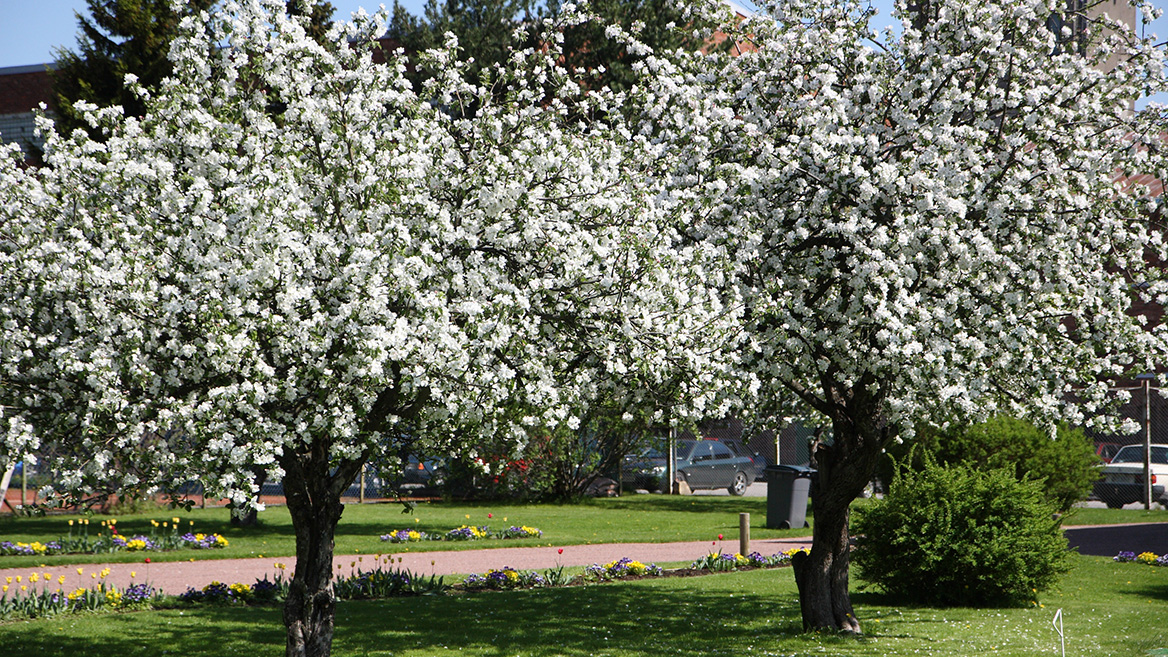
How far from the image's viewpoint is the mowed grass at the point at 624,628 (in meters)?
8.43

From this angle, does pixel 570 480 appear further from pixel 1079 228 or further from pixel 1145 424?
pixel 1079 228

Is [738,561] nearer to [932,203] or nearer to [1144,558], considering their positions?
[1144,558]

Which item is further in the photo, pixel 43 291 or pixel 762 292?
pixel 762 292

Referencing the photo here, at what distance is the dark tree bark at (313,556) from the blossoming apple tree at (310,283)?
2 centimetres

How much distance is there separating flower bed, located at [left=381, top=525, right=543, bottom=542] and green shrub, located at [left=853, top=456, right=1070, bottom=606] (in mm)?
7018

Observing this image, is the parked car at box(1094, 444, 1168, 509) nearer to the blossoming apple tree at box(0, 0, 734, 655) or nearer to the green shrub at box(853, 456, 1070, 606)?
the green shrub at box(853, 456, 1070, 606)

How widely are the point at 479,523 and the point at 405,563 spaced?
5.79 metres

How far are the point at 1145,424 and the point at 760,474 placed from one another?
11.5m

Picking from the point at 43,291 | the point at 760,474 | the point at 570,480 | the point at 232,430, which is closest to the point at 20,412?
the point at 43,291

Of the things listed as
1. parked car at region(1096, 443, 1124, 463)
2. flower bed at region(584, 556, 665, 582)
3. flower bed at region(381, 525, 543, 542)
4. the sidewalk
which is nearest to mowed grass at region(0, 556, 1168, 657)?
flower bed at region(584, 556, 665, 582)

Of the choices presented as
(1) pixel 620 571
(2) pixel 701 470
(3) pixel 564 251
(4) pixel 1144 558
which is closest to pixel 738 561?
(1) pixel 620 571

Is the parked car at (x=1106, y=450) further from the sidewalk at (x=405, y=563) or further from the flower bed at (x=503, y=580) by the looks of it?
the flower bed at (x=503, y=580)

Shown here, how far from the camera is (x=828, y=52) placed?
884 cm

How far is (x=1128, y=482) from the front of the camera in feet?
71.8
